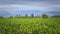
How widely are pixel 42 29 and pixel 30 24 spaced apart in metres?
0.23

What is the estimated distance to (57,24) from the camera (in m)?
2.50

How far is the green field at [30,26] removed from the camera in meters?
2.48

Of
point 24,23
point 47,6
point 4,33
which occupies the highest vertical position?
point 47,6

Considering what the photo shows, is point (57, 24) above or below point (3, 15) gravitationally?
below

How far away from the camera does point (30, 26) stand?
250 cm

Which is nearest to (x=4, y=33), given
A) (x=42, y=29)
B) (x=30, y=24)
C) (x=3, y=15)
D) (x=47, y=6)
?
(x=3, y=15)

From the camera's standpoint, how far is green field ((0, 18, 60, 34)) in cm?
248

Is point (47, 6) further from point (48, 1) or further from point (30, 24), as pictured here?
point (30, 24)

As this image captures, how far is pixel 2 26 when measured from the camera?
2523 mm

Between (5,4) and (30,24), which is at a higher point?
(5,4)

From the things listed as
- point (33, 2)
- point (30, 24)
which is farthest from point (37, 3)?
point (30, 24)

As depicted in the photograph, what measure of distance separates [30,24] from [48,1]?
0.52 m

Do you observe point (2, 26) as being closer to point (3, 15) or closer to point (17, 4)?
point (3, 15)

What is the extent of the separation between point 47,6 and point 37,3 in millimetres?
188
